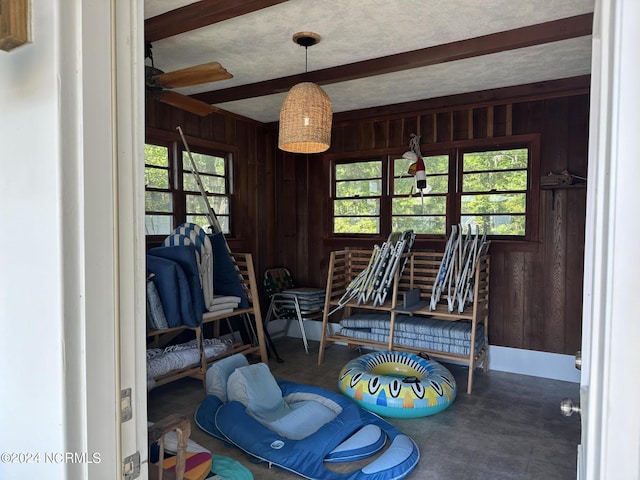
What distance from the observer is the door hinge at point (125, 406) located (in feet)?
2.57

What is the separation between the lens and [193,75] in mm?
2518

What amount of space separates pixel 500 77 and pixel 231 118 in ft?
9.38

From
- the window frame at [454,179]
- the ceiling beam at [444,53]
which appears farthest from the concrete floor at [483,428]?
the ceiling beam at [444,53]

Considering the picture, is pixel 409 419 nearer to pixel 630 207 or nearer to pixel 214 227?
pixel 214 227

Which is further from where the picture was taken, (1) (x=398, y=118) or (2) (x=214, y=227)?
(1) (x=398, y=118)

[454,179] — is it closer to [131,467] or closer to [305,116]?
[305,116]

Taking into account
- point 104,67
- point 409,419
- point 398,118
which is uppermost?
point 398,118

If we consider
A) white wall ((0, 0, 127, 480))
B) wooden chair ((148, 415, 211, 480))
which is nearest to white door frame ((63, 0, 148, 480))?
white wall ((0, 0, 127, 480))

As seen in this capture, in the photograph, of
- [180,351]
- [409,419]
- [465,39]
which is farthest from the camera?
[180,351]

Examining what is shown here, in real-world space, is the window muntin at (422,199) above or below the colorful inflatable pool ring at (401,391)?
above

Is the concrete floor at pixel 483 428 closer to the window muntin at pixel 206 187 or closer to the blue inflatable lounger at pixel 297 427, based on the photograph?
the blue inflatable lounger at pixel 297 427

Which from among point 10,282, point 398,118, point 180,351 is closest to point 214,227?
point 180,351

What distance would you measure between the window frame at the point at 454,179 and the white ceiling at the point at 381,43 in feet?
1.78

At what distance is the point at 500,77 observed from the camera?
3.63 metres
